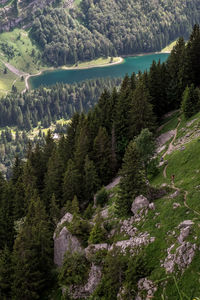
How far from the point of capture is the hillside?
3344 cm

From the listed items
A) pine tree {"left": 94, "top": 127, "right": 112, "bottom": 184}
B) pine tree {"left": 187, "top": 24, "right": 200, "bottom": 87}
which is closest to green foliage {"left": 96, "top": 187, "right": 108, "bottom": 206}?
pine tree {"left": 94, "top": 127, "right": 112, "bottom": 184}

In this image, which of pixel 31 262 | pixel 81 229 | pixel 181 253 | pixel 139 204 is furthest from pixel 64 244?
pixel 181 253

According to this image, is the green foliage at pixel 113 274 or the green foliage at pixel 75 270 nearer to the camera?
the green foliage at pixel 113 274

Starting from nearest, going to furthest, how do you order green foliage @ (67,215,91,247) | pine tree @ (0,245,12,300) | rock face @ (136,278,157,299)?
rock face @ (136,278,157,299)
green foliage @ (67,215,91,247)
pine tree @ (0,245,12,300)

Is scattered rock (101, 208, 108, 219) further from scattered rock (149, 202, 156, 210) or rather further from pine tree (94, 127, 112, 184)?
pine tree (94, 127, 112, 184)

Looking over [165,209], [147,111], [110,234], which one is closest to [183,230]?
[165,209]

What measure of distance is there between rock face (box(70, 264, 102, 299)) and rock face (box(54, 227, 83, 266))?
5486 millimetres

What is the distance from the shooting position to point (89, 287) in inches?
1743

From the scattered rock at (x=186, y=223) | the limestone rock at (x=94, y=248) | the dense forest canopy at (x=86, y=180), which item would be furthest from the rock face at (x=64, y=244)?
the scattered rock at (x=186, y=223)

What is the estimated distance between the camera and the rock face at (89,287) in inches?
1725

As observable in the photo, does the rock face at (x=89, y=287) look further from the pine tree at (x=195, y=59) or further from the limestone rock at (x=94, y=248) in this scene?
the pine tree at (x=195, y=59)

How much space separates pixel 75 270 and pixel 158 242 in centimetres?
1519

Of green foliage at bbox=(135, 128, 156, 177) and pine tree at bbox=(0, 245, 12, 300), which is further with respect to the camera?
pine tree at bbox=(0, 245, 12, 300)

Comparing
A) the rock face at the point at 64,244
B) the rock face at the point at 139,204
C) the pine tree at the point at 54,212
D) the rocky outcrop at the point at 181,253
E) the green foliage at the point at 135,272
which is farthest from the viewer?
the pine tree at the point at 54,212
